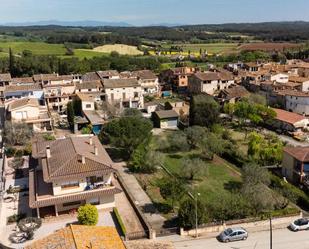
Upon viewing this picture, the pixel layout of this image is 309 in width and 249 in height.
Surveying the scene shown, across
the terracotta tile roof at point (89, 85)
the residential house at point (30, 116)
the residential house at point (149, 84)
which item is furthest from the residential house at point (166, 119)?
the residential house at point (149, 84)

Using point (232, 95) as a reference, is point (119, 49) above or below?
above

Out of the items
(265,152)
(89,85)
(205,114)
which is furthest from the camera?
(89,85)

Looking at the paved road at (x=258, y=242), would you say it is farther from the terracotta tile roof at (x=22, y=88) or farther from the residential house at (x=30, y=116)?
the terracotta tile roof at (x=22, y=88)

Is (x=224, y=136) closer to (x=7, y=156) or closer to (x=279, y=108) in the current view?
(x=279, y=108)

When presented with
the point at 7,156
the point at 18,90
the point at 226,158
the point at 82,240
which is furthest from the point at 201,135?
the point at 18,90

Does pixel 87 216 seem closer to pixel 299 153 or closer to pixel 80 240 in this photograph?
pixel 80 240

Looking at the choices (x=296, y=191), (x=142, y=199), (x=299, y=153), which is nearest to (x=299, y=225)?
(x=296, y=191)
